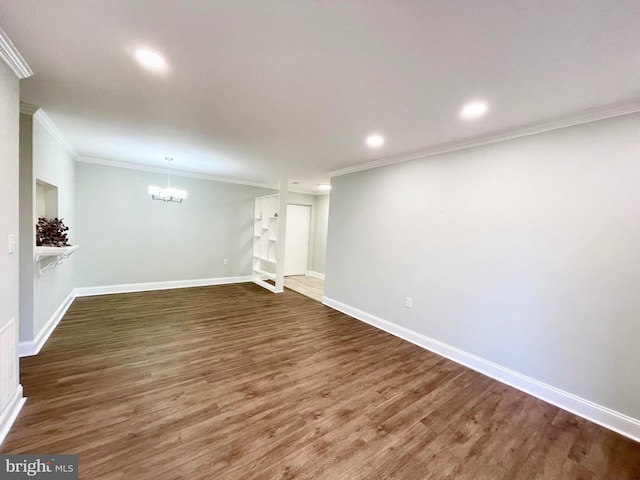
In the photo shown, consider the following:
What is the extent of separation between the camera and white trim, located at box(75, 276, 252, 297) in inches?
189

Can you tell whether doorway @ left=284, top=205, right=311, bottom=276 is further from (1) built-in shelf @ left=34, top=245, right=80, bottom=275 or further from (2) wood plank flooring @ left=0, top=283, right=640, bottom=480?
(1) built-in shelf @ left=34, top=245, right=80, bottom=275

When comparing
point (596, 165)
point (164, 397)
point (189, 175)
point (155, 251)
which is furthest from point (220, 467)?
point (189, 175)

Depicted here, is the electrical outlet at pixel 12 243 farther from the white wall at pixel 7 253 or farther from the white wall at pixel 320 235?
the white wall at pixel 320 235

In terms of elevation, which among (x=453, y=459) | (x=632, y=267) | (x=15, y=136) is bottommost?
(x=453, y=459)

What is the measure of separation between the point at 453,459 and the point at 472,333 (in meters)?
1.53

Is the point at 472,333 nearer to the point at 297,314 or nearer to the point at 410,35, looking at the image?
the point at 297,314

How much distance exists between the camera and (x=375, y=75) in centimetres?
178

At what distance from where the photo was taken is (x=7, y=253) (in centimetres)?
182

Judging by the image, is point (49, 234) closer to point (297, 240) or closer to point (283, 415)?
point (283, 415)

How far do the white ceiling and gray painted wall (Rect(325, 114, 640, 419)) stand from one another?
35 cm

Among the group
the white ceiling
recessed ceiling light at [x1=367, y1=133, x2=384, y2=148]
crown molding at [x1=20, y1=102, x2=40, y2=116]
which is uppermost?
recessed ceiling light at [x1=367, y1=133, x2=384, y2=148]

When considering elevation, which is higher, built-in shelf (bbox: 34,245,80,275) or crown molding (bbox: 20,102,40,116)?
crown molding (bbox: 20,102,40,116)

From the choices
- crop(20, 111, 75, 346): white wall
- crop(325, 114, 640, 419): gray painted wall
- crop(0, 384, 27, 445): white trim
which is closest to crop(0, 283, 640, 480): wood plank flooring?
crop(0, 384, 27, 445): white trim

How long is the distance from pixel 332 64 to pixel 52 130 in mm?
3632
